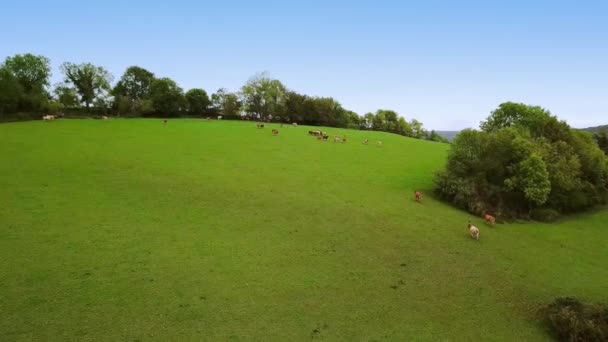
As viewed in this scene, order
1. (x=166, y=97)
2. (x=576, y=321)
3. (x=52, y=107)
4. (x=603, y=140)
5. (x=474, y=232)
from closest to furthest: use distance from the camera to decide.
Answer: (x=576, y=321)
(x=474, y=232)
(x=603, y=140)
(x=52, y=107)
(x=166, y=97)

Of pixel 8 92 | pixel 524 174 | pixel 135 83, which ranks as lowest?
pixel 524 174

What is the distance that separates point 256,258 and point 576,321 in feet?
39.0

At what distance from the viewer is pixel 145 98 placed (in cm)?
6988

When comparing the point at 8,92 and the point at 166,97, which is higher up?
the point at 166,97

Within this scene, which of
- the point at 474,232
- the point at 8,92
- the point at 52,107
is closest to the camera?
the point at 474,232

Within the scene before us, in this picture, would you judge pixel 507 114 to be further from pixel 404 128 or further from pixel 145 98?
pixel 145 98

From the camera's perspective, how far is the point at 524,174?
25.5 metres

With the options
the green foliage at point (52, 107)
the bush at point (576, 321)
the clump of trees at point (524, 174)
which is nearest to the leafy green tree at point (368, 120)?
the clump of trees at point (524, 174)

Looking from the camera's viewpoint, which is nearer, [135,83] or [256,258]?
[256,258]

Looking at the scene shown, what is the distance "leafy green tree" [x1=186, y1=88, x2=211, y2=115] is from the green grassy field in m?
49.7

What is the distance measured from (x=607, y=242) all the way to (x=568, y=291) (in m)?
10.1

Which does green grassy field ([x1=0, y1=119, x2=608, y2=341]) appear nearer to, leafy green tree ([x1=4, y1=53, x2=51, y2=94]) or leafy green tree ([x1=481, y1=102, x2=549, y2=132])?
leafy green tree ([x1=481, y1=102, x2=549, y2=132])

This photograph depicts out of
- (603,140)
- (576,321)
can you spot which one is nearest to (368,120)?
(603,140)

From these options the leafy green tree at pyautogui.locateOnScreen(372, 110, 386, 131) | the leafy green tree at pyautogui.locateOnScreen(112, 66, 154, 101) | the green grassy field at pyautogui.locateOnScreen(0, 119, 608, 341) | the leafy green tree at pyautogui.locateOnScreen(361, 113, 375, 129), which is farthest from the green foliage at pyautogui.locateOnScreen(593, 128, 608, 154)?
the leafy green tree at pyautogui.locateOnScreen(112, 66, 154, 101)
